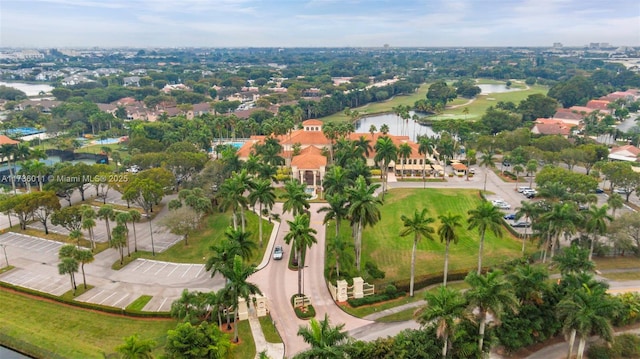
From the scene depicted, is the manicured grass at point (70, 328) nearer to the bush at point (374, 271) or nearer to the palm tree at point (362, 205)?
the palm tree at point (362, 205)

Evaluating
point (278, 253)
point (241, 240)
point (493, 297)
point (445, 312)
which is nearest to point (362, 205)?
point (241, 240)

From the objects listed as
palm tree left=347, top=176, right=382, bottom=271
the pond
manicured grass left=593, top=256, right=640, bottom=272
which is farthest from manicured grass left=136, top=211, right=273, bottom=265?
the pond

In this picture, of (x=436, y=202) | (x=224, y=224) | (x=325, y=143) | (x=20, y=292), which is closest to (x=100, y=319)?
(x=20, y=292)

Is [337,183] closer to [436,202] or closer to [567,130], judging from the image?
[436,202]

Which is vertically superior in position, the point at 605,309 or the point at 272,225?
the point at 605,309

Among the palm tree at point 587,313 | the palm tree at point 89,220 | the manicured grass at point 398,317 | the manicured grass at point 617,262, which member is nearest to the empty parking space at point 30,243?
the palm tree at point 89,220

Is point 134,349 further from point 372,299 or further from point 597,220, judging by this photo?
point 597,220
